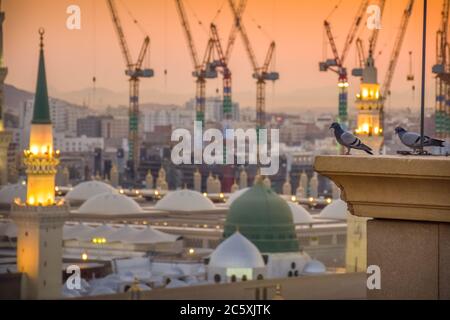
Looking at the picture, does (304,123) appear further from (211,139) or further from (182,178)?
(211,139)

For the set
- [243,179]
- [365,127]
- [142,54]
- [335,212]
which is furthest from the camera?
[243,179]

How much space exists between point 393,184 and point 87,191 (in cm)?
7032

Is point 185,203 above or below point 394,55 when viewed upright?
below

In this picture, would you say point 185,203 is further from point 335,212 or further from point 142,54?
point 142,54

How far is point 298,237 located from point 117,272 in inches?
523

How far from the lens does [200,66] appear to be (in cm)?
8662

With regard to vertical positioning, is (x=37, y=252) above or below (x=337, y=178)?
below

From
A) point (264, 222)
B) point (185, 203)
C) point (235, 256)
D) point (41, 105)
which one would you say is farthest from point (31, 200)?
point (185, 203)

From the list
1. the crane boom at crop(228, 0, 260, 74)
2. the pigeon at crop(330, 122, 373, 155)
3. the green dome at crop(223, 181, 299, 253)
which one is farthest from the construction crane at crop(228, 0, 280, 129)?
the pigeon at crop(330, 122, 373, 155)

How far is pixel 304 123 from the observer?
107 m

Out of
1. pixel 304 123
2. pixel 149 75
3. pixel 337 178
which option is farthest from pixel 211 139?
pixel 337 178

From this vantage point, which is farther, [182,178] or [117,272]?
[182,178]

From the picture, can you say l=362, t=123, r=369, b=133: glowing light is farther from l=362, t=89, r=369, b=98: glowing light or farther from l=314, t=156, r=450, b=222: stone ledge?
l=314, t=156, r=450, b=222: stone ledge

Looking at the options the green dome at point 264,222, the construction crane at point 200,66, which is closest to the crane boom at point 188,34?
the construction crane at point 200,66
